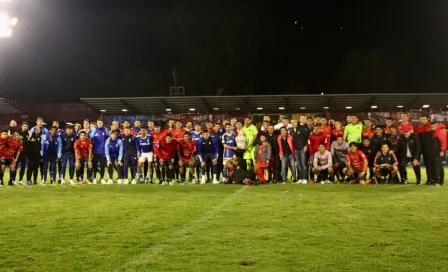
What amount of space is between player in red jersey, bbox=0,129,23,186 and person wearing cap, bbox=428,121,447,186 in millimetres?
12852

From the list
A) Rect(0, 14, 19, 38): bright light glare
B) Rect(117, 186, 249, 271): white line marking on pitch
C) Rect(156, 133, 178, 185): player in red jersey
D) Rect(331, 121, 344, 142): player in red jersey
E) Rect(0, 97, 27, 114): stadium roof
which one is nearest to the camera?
Rect(117, 186, 249, 271): white line marking on pitch

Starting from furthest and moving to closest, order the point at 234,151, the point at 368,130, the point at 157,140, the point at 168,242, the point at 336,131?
the point at 336,131
the point at 368,130
the point at 157,140
the point at 234,151
the point at 168,242

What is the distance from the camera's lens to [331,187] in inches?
504

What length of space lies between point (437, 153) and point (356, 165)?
7.64ft

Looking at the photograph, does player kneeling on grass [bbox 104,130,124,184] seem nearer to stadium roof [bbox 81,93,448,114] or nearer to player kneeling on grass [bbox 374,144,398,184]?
player kneeling on grass [bbox 374,144,398,184]

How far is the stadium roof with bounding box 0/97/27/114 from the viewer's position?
109 ft

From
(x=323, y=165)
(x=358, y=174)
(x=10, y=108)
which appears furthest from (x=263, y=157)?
(x=10, y=108)

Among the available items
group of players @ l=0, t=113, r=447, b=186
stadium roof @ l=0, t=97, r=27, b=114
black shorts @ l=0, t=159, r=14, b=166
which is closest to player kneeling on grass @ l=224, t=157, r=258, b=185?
group of players @ l=0, t=113, r=447, b=186

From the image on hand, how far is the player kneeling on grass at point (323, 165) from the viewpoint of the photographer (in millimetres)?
14125

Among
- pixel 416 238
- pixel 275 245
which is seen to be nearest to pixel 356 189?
pixel 416 238

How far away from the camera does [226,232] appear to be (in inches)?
255

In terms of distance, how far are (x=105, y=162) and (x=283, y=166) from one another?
19.4 ft

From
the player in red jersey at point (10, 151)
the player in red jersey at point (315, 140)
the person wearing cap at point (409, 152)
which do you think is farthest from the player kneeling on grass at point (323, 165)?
the player in red jersey at point (10, 151)

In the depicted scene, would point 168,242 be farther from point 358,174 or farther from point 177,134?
point 358,174
